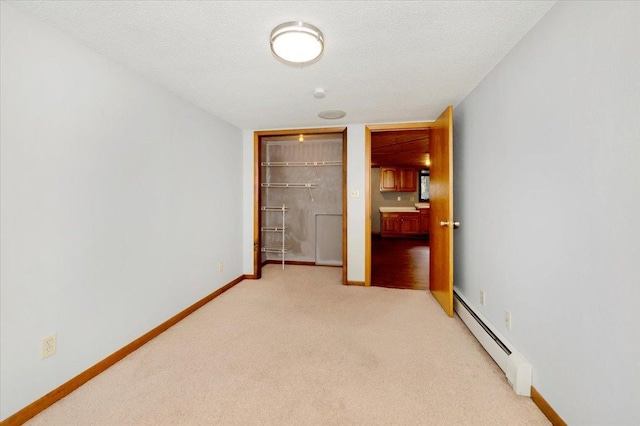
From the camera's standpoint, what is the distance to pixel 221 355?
2035 mm

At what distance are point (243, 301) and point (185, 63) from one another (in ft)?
7.68

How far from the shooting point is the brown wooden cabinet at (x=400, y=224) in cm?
807

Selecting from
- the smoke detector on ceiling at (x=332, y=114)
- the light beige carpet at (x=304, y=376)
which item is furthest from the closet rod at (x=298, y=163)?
the light beige carpet at (x=304, y=376)

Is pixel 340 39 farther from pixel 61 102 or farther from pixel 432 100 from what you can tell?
pixel 61 102

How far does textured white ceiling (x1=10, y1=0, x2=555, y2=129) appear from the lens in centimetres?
141

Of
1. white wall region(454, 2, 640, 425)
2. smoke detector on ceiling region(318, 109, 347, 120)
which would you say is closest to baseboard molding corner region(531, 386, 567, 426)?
white wall region(454, 2, 640, 425)

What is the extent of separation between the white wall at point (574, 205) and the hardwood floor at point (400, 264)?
1.88 m

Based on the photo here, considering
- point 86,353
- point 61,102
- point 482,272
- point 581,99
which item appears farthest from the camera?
point 482,272

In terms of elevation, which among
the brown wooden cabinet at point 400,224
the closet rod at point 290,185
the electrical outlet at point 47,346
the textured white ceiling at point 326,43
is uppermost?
the textured white ceiling at point 326,43

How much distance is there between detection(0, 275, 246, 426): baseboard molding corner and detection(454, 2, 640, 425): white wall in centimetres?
264

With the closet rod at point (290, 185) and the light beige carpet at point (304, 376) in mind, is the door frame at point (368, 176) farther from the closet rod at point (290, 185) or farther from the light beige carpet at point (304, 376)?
the closet rod at point (290, 185)

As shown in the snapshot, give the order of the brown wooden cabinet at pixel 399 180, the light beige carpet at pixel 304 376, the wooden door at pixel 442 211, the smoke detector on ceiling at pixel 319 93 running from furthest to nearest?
the brown wooden cabinet at pixel 399 180 < the wooden door at pixel 442 211 < the smoke detector on ceiling at pixel 319 93 < the light beige carpet at pixel 304 376

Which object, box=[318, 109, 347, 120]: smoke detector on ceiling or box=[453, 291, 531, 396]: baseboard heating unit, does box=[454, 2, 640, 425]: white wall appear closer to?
box=[453, 291, 531, 396]: baseboard heating unit

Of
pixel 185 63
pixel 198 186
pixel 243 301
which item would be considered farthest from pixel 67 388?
pixel 185 63
